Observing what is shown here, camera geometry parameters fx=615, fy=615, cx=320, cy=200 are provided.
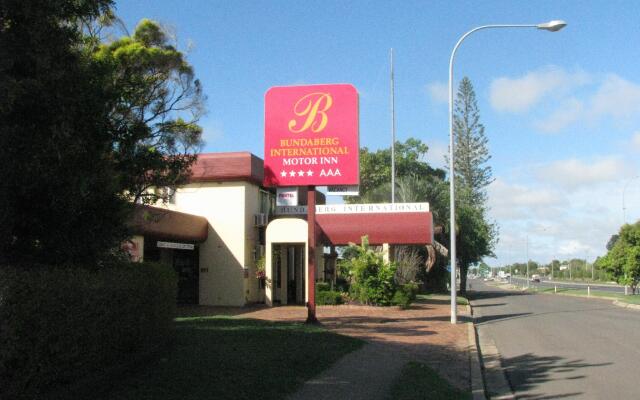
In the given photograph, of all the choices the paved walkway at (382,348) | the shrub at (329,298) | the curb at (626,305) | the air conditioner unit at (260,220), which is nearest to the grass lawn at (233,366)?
the paved walkway at (382,348)

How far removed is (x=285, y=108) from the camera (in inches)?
720

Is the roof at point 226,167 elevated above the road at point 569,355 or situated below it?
above

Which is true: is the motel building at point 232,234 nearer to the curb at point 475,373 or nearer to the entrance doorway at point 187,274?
the entrance doorway at point 187,274

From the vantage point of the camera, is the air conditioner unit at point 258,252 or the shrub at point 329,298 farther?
the air conditioner unit at point 258,252

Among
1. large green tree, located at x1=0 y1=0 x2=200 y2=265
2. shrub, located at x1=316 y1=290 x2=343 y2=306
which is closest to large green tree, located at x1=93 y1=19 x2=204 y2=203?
large green tree, located at x1=0 y1=0 x2=200 y2=265

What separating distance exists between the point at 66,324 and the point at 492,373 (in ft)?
25.2

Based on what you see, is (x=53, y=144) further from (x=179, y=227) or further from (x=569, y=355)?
(x=179, y=227)

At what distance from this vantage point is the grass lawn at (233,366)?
7.62 metres

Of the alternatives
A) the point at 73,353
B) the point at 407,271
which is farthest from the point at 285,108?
the point at 407,271

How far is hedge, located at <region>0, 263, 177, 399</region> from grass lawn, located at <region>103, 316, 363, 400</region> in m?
0.50

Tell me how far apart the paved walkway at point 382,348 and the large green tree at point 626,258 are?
19.1m

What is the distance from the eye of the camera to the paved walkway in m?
8.95

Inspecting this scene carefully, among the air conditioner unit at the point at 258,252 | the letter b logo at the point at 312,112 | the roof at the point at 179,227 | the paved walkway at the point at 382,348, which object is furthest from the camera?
the air conditioner unit at the point at 258,252

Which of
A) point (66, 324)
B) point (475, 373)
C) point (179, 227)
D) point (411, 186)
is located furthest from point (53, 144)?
point (411, 186)
